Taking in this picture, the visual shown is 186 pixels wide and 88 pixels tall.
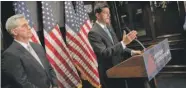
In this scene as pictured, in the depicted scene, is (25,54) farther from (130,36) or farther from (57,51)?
(57,51)

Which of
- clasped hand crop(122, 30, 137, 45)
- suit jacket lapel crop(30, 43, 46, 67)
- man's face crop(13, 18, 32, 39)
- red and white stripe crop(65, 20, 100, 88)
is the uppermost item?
man's face crop(13, 18, 32, 39)

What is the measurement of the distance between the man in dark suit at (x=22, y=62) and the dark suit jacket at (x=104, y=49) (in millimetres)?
567

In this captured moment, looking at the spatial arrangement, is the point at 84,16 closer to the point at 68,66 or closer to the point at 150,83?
the point at 68,66

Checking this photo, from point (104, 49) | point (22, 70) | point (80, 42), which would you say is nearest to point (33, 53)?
point (22, 70)

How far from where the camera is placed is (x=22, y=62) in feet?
6.84

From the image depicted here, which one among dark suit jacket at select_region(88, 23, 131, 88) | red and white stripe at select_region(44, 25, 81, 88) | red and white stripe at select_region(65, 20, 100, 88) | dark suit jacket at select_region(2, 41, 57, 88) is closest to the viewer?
dark suit jacket at select_region(2, 41, 57, 88)

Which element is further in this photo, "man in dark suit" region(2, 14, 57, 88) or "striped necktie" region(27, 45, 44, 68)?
"striped necktie" region(27, 45, 44, 68)

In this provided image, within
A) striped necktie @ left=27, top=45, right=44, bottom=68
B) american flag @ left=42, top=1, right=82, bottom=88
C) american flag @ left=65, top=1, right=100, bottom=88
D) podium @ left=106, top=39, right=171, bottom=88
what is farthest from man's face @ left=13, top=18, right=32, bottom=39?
american flag @ left=65, top=1, right=100, bottom=88

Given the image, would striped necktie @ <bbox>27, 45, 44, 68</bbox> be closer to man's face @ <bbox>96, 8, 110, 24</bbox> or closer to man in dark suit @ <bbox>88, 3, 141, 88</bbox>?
man in dark suit @ <bbox>88, 3, 141, 88</bbox>

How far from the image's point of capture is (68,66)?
3252 millimetres

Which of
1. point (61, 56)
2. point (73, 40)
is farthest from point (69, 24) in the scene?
point (61, 56)

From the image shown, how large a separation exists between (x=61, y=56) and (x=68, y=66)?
0.17 meters

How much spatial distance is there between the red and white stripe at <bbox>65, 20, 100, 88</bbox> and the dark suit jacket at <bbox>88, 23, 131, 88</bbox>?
713 millimetres

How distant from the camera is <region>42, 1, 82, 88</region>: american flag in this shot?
10.1 ft
